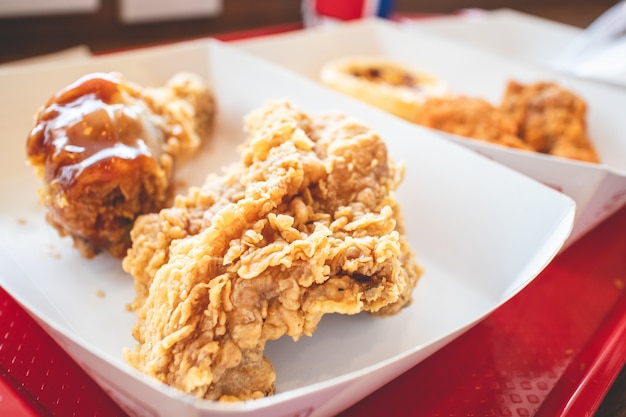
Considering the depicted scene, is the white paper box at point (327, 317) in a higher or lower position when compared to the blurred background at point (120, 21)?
higher

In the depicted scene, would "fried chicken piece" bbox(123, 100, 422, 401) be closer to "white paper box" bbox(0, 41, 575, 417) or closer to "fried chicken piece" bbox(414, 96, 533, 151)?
"white paper box" bbox(0, 41, 575, 417)

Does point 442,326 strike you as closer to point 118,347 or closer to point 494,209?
point 494,209

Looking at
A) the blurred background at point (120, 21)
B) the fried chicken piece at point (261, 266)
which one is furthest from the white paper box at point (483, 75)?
the blurred background at point (120, 21)

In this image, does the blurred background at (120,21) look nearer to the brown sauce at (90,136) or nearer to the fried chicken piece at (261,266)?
the brown sauce at (90,136)

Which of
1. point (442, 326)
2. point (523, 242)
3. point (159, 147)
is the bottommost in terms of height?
point (442, 326)

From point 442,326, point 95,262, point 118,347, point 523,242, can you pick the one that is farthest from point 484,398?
point 95,262

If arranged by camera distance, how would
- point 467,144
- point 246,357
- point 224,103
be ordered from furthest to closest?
point 224,103 < point 467,144 < point 246,357

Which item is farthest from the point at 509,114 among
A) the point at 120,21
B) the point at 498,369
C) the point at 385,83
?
the point at 120,21

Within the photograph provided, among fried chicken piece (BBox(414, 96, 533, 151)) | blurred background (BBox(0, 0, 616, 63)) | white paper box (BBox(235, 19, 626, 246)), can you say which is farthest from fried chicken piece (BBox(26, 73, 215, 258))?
blurred background (BBox(0, 0, 616, 63))
